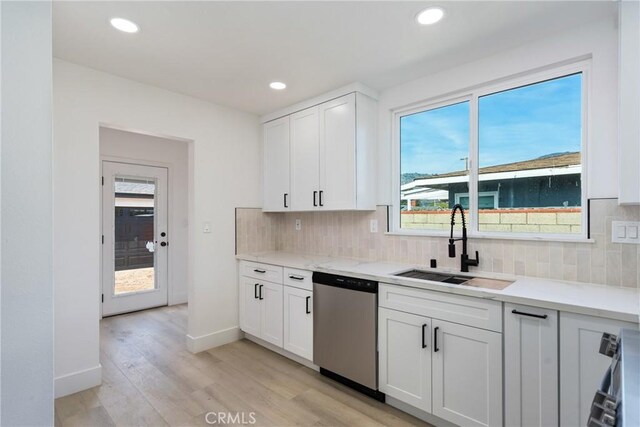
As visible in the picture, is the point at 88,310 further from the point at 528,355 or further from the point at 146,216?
the point at 528,355

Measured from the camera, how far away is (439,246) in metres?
2.54

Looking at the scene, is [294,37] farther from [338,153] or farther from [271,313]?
[271,313]

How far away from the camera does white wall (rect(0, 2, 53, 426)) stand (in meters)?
0.93

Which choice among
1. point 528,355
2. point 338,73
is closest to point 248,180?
point 338,73

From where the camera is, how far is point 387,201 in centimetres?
292

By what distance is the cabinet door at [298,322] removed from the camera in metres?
2.68

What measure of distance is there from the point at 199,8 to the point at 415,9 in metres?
1.22

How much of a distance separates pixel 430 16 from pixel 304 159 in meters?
1.68

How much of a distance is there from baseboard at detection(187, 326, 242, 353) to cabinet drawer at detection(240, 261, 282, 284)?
63cm

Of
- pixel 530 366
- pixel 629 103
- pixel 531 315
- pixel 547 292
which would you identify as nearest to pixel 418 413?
pixel 530 366

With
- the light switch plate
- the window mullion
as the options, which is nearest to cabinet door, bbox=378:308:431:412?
the window mullion

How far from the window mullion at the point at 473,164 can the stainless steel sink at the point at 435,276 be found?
0.41m

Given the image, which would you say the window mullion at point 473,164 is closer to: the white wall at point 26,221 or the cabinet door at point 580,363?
the cabinet door at point 580,363

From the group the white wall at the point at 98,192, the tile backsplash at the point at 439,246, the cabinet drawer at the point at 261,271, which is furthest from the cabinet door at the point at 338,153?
the white wall at the point at 98,192
